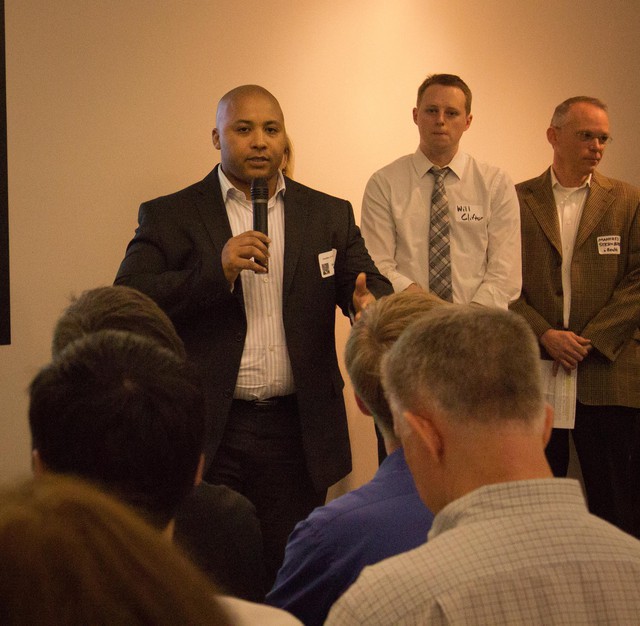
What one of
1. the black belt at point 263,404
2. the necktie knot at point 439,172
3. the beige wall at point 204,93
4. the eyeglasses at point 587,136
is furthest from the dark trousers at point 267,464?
the eyeglasses at point 587,136

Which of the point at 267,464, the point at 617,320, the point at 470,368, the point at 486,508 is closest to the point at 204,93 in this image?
the point at 267,464

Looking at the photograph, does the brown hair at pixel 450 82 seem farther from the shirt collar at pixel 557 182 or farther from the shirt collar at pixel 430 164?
the shirt collar at pixel 557 182

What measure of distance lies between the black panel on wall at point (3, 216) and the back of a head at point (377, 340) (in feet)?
7.09

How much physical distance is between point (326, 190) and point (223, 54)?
31.5 inches

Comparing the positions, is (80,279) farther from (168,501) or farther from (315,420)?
(168,501)

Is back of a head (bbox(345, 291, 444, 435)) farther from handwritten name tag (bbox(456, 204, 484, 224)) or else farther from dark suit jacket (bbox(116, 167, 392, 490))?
handwritten name tag (bbox(456, 204, 484, 224))

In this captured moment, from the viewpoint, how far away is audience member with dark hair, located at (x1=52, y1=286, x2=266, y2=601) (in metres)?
1.58

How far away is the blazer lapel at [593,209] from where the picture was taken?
4.20m

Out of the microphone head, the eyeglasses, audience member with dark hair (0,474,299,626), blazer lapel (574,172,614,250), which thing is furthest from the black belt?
audience member with dark hair (0,474,299,626)

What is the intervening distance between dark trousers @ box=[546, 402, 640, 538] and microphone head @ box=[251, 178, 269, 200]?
6.83 feet

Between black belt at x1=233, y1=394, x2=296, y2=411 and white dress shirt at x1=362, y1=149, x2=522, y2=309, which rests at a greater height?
white dress shirt at x1=362, y1=149, x2=522, y2=309

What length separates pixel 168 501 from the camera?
1.20 meters

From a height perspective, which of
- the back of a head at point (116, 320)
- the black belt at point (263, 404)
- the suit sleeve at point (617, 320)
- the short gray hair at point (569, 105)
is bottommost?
the black belt at point (263, 404)

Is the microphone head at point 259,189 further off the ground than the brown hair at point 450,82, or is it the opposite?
the brown hair at point 450,82
